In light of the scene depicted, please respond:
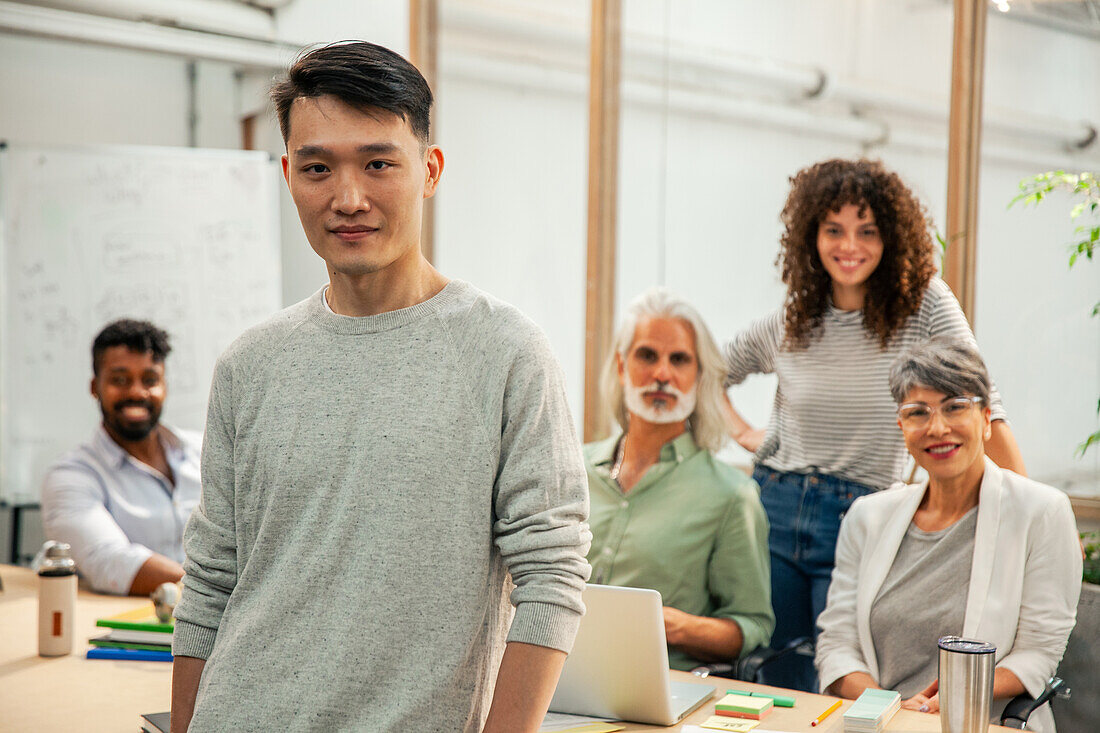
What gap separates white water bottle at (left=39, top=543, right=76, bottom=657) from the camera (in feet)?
7.22

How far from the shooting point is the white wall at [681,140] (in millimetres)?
2996

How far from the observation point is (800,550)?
2812mm

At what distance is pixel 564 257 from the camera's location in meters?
4.03

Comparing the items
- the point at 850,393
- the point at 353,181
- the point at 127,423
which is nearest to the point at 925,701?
the point at 850,393

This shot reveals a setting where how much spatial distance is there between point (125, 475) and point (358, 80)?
89.1 inches

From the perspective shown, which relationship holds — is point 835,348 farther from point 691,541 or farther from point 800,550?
Result: point 691,541

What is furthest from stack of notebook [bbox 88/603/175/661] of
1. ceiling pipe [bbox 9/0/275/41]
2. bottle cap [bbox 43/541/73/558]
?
ceiling pipe [bbox 9/0/275/41]

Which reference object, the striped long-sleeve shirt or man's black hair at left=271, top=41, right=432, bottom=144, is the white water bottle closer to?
man's black hair at left=271, top=41, right=432, bottom=144

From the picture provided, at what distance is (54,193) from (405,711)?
3648mm

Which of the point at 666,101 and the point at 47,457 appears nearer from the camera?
the point at 666,101

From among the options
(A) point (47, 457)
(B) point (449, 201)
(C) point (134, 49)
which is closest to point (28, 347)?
(A) point (47, 457)

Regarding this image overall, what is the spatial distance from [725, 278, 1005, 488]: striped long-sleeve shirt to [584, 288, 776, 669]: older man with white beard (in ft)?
0.73

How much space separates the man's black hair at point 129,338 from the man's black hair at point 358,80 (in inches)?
84.7

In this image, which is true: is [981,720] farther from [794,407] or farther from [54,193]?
[54,193]
